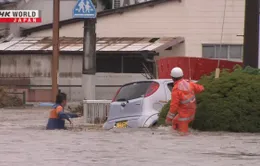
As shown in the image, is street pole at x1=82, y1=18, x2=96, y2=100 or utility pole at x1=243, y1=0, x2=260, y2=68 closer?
utility pole at x1=243, y1=0, x2=260, y2=68

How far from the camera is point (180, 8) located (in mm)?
34969

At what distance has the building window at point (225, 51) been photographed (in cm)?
3456

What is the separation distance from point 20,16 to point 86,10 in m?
11.8

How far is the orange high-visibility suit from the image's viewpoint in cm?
1295

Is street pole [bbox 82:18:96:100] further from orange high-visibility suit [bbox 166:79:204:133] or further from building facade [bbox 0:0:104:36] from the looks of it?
orange high-visibility suit [bbox 166:79:204:133]

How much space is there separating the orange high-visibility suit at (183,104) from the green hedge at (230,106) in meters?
0.43

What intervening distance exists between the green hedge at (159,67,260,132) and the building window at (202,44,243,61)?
2091 centimetres

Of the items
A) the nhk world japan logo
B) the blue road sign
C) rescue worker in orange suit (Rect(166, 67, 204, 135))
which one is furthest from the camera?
the nhk world japan logo

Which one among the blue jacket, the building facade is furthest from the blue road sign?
the building facade

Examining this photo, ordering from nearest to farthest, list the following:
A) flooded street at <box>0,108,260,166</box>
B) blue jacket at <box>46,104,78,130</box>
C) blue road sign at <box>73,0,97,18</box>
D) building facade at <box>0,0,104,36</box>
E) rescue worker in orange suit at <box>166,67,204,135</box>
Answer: flooded street at <box>0,108,260,166</box> < rescue worker in orange suit at <box>166,67,204,135</box> < blue jacket at <box>46,104,78,130</box> < blue road sign at <box>73,0,97,18</box> < building facade at <box>0,0,104,36</box>

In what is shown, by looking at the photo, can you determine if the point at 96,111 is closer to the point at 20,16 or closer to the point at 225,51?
the point at 225,51

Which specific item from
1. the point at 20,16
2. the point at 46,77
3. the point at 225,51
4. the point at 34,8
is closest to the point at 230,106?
the point at 225,51

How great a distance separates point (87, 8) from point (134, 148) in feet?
48.0

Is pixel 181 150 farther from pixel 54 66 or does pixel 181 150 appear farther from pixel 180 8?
pixel 180 8
